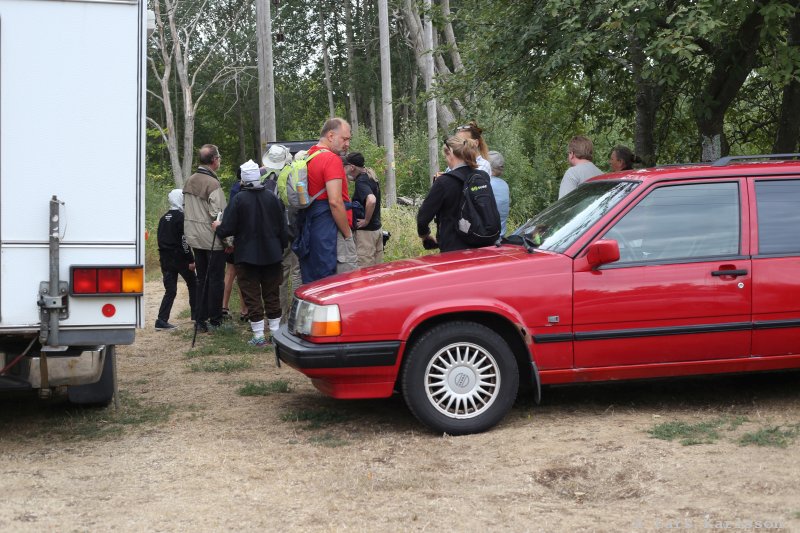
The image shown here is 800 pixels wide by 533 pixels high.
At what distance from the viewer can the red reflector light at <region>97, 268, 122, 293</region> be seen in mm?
5988

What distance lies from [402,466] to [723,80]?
22.3 ft

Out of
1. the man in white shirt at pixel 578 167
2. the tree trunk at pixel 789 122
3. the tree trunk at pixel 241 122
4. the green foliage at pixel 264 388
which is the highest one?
the tree trunk at pixel 241 122

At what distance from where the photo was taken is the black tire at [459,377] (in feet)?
20.6

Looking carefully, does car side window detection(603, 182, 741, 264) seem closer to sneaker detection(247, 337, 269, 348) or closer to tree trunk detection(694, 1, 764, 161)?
tree trunk detection(694, 1, 764, 161)

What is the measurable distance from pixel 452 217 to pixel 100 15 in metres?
3.08

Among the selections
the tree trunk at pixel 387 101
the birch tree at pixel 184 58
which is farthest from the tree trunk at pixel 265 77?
the birch tree at pixel 184 58

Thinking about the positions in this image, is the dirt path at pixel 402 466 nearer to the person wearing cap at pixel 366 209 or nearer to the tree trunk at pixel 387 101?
the person wearing cap at pixel 366 209

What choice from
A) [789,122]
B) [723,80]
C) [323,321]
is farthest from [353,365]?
[789,122]

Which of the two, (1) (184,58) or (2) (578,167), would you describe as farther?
(1) (184,58)

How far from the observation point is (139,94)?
6.08 meters

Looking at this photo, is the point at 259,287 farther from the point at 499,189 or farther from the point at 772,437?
the point at 772,437

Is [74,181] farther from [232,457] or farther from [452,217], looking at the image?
[452,217]

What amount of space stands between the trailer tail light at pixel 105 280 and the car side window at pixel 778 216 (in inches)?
150

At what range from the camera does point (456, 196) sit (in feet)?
26.1
